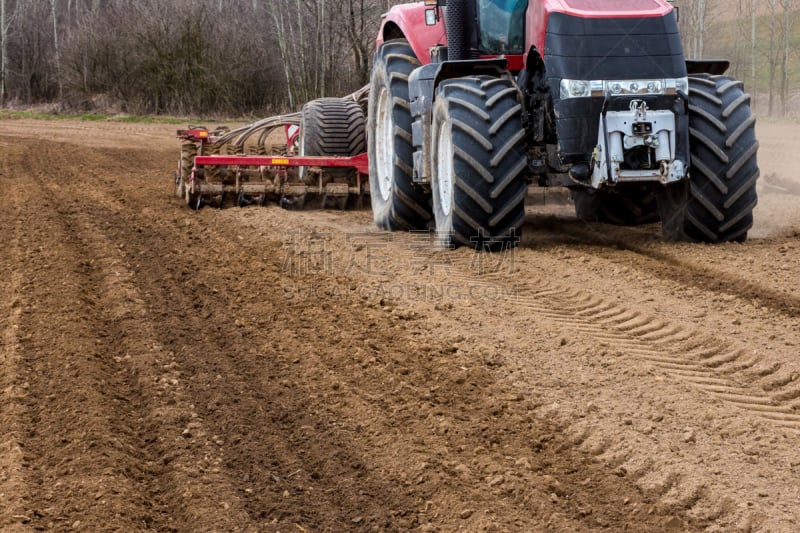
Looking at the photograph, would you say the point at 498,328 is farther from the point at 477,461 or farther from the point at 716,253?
the point at 716,253

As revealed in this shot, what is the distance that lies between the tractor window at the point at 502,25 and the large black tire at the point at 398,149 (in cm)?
114

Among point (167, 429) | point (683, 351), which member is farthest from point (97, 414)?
point (683, 351)

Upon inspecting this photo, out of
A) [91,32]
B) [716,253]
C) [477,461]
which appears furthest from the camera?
[91,32]

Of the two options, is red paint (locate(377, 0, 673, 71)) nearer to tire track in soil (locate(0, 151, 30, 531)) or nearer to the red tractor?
the red tractor

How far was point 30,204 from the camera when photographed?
10617 mm

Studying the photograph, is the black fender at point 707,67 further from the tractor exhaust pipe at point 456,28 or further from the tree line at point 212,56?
the tree line at point 212,56

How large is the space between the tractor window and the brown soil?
5.25 ft

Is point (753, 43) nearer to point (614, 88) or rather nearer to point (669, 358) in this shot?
point (614, 88)

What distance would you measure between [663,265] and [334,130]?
16.9 ft

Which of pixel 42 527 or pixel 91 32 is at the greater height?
pixel 91 32

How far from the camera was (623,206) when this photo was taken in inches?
360

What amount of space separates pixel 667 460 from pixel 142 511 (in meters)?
1.89

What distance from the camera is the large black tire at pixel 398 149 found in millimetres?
9094

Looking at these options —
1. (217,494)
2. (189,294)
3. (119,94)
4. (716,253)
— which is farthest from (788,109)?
(217,494)
